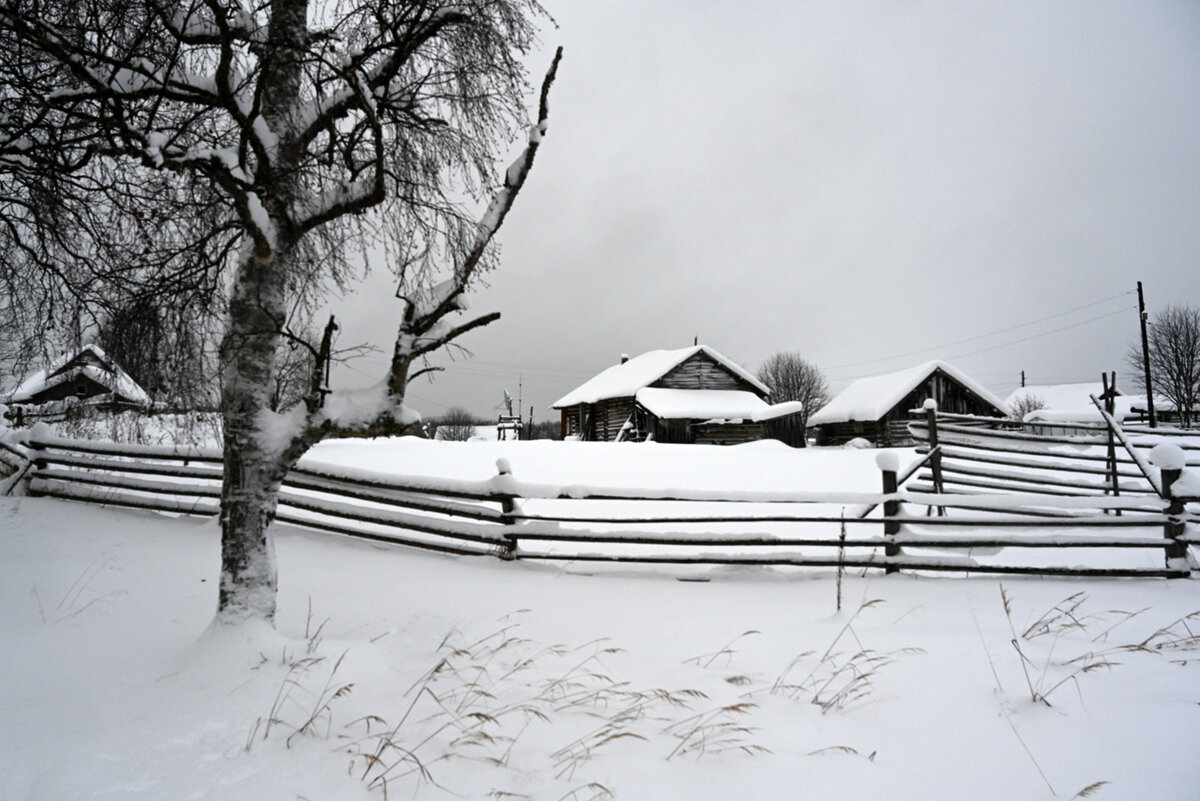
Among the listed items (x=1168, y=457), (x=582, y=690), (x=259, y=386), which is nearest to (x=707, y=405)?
(x=1168, y=457)

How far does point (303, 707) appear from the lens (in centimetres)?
266

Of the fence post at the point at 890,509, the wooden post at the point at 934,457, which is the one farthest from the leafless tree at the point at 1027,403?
the fence post at the point at 890,509

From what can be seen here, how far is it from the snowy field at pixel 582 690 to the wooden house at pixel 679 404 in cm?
2112

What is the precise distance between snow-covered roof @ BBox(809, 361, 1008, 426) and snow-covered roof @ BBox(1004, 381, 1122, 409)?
123ft

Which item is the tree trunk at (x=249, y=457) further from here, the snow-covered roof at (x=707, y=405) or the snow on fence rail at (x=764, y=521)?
the snow-covered roof at (x=707, y=405)

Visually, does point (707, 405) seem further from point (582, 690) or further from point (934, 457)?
point (582, 690)

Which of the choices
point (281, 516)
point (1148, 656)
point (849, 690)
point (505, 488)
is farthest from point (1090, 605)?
point (281, 516)

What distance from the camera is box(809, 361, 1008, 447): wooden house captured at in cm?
2794

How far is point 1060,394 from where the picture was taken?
205ft

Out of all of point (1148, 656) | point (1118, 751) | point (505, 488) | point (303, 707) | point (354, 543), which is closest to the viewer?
point (1118, 751)

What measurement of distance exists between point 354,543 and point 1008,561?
25.7 ft

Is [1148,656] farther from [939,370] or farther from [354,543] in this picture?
[939,370]

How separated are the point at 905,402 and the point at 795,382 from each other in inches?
1274

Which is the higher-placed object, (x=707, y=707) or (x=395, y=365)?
(x=395, y=365)
